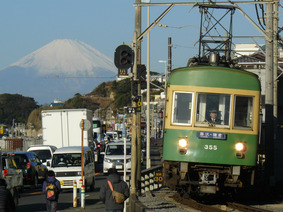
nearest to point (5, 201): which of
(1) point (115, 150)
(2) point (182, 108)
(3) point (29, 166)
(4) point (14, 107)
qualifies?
(2) point (182, 108)

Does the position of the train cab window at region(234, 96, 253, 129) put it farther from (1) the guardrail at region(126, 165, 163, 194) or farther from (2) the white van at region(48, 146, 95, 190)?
(2) the white van at region(48, 146, 95, 190)

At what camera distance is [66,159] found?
24.1m

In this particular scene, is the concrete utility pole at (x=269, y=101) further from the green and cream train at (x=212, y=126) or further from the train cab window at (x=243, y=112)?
the train cab window at (x=243, y=112)

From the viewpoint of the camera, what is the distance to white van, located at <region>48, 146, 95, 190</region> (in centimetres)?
2284

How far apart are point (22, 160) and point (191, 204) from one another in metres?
11.0

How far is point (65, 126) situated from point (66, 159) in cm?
928

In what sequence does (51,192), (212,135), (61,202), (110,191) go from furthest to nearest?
(61,202) < (212,135) < (51,192) < (110,191)

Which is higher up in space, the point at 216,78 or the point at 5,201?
the point at 216,78

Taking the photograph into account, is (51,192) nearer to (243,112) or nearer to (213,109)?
(213,109)

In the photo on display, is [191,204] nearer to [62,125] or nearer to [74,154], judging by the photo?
[74,154]

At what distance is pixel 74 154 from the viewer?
957 inches

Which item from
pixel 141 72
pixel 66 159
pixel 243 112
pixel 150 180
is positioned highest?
pixel 141 72

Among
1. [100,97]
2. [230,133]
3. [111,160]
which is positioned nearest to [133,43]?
[230,133]

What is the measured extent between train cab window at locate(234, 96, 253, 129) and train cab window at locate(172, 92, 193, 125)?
121 centimetres
